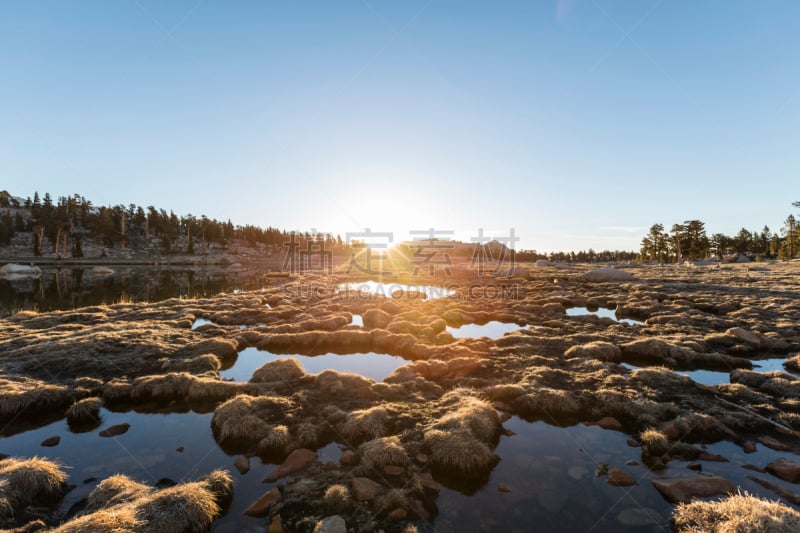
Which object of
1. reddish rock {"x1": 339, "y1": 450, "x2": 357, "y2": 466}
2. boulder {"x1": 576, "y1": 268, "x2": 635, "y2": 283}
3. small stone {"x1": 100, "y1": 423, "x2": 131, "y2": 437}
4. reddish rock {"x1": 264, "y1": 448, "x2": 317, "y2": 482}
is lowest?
small stone {"x1": 100, "y1": 423, "x2": 131, "y2": 437}

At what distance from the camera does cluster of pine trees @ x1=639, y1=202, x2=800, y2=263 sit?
A: 12125 cm

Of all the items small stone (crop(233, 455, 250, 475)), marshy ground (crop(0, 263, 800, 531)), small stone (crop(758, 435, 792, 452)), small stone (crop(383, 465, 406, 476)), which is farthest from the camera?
small stone (crop(758, 435, 792, 452))

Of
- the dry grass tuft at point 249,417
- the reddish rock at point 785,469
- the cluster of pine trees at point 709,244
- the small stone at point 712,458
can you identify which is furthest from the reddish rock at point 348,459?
the cluster of pine trees at point 709,244

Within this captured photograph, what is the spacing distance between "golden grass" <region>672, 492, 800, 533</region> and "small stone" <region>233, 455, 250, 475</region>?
14358mm

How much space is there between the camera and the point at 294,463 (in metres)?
12.2

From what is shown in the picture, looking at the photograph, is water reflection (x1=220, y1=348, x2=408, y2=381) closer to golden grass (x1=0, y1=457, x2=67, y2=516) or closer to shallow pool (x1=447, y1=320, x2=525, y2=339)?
golden grass (x1=0, y1=457, x2=67, y2=516)

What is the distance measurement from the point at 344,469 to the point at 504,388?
10.4 meters

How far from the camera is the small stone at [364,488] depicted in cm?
1031

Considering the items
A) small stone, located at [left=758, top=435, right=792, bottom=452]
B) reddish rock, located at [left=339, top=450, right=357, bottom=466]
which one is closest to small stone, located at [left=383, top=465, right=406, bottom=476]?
reddish rock, located at [left=339, top=450, right=357, bottom=466]

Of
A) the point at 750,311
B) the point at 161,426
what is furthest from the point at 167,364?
the point at 750,311

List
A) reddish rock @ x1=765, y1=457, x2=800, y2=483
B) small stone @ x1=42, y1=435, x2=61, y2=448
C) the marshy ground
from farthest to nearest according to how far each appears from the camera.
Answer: small stone @ x1=42, y1=435, x2=61, y2=448, reddish rock @ x1=765, y1=457, x2=800, y2=483, the marshy ground

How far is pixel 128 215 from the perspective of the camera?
18288 centimetres

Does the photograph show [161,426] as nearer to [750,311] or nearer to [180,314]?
[180,314]

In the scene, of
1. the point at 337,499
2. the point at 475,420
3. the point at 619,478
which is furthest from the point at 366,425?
the point at 619,478
